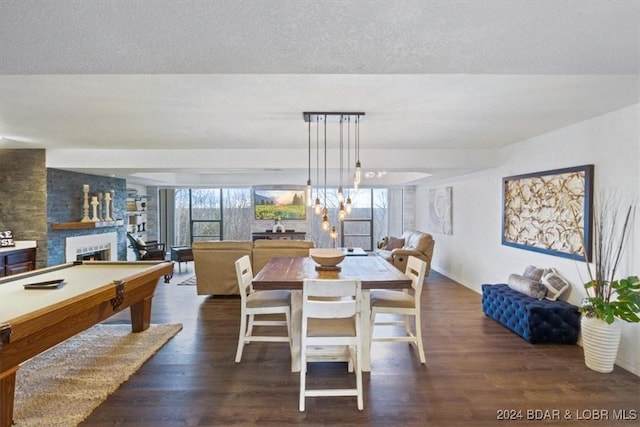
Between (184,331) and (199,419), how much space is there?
5.78ft

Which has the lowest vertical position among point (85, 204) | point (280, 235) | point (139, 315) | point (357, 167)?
point (139, 315)

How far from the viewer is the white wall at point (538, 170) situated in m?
2.94

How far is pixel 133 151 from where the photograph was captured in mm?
5004

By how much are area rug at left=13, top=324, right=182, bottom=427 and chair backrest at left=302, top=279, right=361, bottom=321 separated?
1759mm

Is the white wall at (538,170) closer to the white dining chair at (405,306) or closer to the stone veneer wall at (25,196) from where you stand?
the white dining chair at (405,306)

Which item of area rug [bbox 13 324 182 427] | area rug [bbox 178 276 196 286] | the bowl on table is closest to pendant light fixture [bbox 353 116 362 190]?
the bowl on table

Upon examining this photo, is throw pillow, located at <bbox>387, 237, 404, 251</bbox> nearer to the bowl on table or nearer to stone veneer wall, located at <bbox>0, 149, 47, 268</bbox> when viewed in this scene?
the bowl on table

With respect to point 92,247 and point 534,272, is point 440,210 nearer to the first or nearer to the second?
point 534,272

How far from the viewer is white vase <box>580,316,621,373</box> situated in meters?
2.83

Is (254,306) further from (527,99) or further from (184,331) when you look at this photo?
(527,99)

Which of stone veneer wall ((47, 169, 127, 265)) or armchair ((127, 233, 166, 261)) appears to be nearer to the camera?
stone veneer wall ((47, 169, 127, 265))

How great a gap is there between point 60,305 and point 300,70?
2.20 meters

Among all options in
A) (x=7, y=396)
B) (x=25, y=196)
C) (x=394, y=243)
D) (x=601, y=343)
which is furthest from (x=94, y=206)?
(x=601, y=343)

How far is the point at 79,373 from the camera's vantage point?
2.84 meters
